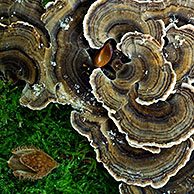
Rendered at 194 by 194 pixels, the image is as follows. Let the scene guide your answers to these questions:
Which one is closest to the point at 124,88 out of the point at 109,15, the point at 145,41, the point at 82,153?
the point at 145,41

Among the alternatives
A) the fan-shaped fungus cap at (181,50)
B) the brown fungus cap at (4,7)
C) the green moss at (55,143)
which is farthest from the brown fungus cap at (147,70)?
the brown fungus cap at (4,7)

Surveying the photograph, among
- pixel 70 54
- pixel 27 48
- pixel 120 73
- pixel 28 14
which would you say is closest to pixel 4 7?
pixel 28 14

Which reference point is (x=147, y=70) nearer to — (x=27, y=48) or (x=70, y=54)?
(x=70, y=54)

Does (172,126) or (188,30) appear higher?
(188,30)

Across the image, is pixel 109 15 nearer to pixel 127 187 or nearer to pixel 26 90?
pixel 26 90

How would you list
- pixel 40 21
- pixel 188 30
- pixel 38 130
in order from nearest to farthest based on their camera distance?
pixel 188 30, pixel 40 21, pixel 38 130

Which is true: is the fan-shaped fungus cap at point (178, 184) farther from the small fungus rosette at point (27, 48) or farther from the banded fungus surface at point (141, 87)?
the small fungus rosette at point (27, 48)
